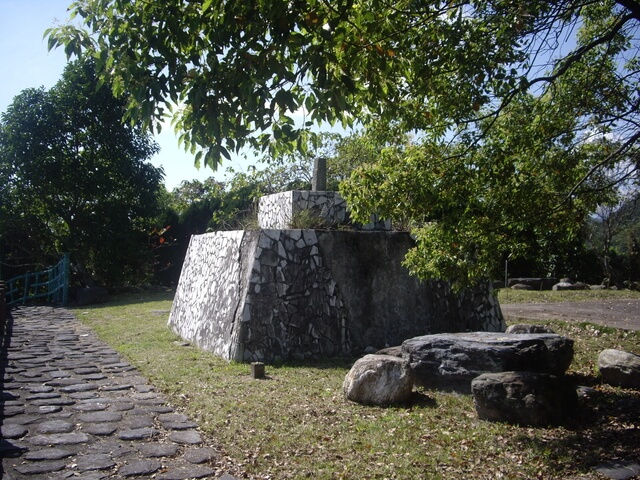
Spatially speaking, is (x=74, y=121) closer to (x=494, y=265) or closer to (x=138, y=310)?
(x=138, y=310)

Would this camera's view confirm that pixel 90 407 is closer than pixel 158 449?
No

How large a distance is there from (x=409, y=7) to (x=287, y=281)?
4735 mm

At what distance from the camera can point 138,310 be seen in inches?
608

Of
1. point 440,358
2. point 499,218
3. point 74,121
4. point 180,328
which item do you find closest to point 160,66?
point 499,218

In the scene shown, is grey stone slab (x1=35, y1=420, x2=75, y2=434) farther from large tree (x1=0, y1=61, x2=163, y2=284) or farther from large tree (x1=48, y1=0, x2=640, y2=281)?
large tree (x1=0, y1=61, x2=163, y2=284)

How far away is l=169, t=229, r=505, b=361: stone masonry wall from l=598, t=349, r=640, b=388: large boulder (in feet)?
11.0

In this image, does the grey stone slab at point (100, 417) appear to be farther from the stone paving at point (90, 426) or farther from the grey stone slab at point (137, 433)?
the grey stone slab at point (137, 433)

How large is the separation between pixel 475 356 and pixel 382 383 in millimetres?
1158

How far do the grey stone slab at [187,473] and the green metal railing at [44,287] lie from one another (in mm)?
16102

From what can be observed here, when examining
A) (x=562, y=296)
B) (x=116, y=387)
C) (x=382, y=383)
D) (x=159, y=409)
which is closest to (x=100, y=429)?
(x=159, y=409)

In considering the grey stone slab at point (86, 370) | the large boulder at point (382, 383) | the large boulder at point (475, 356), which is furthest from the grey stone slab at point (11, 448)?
the large boulder at point (475, 356)

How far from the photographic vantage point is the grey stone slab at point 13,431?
497 cm

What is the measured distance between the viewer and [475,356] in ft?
21.1

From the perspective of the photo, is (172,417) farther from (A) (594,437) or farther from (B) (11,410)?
(A) (594,437)
